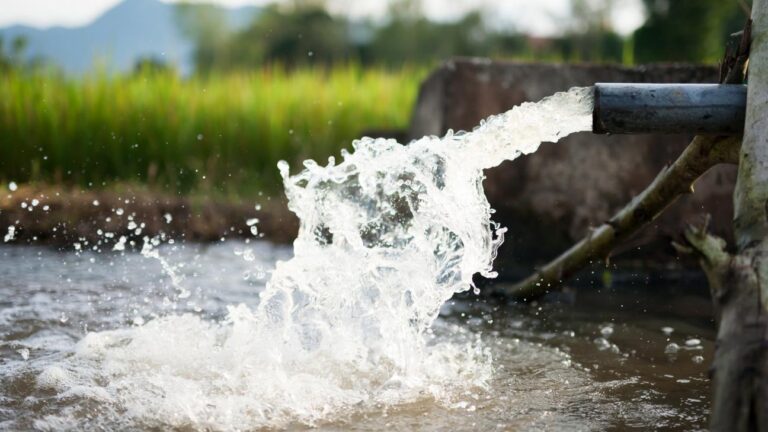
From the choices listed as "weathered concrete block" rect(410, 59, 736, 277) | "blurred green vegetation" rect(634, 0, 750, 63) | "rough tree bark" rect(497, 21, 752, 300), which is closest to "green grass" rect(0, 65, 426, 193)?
"weathered concrete block" rect(410, 59, 736, 277)

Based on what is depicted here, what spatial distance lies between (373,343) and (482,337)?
2.22ft

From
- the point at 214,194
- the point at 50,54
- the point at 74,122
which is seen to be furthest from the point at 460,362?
the point at 50,54

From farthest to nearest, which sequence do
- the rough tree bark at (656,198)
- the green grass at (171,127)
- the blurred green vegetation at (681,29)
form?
the blurred green vegetation at (681,29)
the green grass at (171,127)
the rough tree bark at (656,198)

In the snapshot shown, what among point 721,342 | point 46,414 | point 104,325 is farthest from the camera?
point 104,325

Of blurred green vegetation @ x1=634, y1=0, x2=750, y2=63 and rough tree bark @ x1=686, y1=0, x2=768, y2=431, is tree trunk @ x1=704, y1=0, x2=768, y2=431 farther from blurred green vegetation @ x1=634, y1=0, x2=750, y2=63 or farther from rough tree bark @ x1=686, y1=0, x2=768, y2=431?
blurred green vegetation @ x1=634, y1=0, x2=750, y2=63

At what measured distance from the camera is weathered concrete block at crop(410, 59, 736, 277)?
531 centimetres

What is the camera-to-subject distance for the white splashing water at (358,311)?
9.01 ft

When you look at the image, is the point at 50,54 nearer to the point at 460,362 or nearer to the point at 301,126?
the point at 301,126

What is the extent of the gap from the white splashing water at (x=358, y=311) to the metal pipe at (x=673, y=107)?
0.43ft

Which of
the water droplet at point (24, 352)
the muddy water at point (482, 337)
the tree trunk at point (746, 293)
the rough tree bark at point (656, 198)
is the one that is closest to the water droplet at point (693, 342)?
the muddy water at point (482, 337)

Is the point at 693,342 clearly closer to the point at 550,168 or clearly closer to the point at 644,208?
the point at 644,208

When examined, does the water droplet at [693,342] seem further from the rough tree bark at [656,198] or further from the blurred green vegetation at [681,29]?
the blurred green vegetation at [681,29]

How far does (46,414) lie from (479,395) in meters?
1.36

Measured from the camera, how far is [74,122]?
24.8ft
